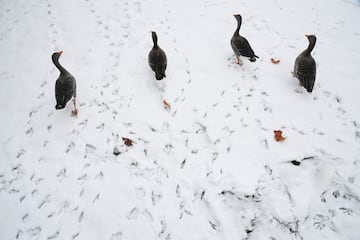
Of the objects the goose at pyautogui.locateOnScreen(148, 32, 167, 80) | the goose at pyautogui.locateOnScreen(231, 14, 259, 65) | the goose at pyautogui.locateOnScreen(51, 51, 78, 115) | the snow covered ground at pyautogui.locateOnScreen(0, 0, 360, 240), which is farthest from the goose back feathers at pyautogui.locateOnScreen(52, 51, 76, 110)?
the goose at pyautogui.locateOnScreen(231, 14, 259, 65)

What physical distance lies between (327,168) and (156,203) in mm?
3025

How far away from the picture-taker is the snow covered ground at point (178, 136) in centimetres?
352

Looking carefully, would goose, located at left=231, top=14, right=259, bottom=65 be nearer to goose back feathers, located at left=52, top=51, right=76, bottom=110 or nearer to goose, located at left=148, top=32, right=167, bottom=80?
goose, located at left=148, top=32, right=167, bottom=80

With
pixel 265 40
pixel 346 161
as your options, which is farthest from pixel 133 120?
pixel 265 40

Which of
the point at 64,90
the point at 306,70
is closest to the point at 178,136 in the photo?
the point at 64,90

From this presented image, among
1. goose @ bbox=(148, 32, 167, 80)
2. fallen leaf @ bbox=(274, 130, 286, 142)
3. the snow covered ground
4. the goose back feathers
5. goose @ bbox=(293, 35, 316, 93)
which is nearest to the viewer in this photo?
the snow covered ground

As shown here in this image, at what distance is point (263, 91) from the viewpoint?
17.1ft

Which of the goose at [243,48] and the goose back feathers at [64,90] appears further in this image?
the goose at [243,48]

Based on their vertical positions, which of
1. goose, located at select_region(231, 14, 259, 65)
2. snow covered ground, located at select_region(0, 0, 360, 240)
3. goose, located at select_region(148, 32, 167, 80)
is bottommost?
snow covered ground, located at select_region(0, 0, 360, 240)

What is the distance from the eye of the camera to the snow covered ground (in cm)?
352

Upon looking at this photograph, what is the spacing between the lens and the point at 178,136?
14.8 ft

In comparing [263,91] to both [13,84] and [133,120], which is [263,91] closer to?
[133,120]

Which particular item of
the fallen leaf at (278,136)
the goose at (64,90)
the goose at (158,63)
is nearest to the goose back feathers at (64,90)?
the goose at (64,90)

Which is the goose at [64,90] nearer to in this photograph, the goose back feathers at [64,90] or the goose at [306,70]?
the goose back feathers at [64,90]
